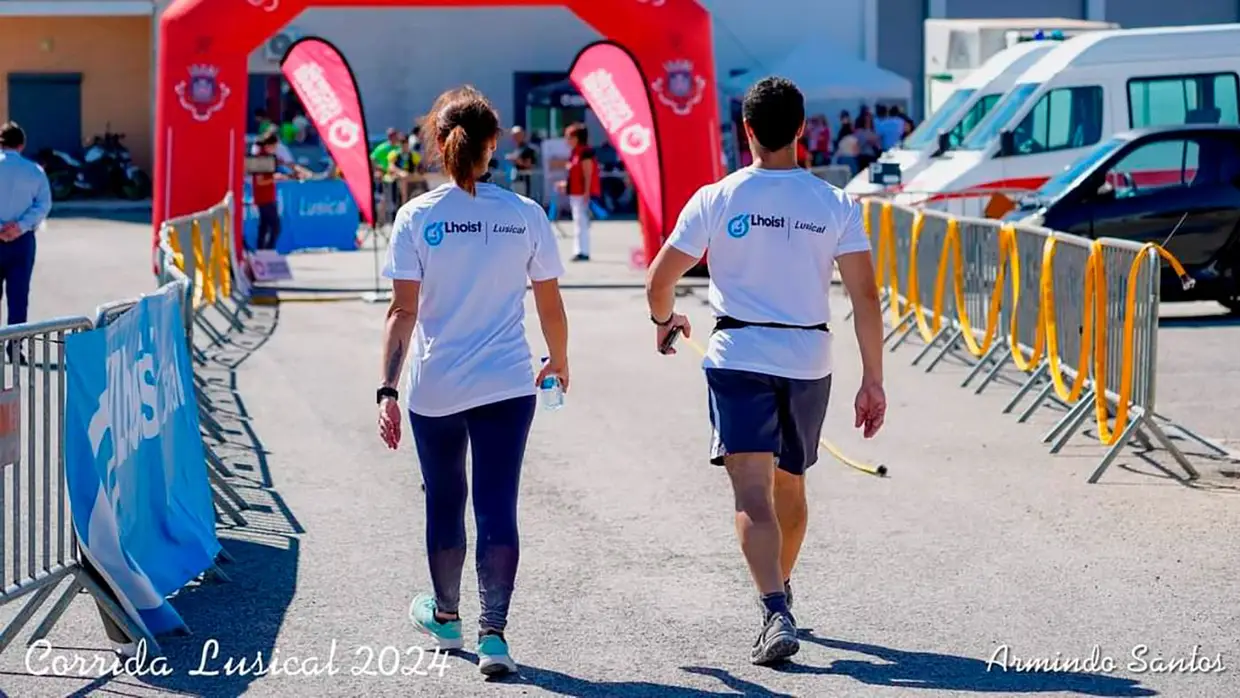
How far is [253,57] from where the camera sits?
Answer: 3916cm

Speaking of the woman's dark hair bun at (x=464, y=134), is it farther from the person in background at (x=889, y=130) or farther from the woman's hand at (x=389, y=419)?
the person in background at (x=889, y=130)

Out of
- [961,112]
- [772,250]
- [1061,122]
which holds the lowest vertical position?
[772,250]

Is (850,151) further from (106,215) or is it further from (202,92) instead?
(202,92)

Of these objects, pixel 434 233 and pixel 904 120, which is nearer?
pixel 434 233

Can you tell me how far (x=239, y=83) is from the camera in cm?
2092

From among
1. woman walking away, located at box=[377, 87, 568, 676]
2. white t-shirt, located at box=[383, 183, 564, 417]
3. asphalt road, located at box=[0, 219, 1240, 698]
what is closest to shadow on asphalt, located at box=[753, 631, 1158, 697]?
asphalt road, located at box=[0, 219, 1240, 698]

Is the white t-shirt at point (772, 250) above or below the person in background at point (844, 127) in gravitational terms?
below

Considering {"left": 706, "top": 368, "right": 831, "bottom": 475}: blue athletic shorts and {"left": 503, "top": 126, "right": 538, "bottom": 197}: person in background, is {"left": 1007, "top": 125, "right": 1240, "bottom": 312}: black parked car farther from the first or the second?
{"left": 503, "top": 126, "right": 538, "bottom": 197}: person in background

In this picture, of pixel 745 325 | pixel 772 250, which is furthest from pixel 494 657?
pixel 772 250

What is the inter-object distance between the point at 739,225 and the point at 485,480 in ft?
3.82

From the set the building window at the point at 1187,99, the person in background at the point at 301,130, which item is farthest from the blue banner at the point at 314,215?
the person in background at the point at 301,130

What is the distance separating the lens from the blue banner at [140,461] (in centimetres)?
638

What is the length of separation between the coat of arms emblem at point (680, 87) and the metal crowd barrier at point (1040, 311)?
174 inches

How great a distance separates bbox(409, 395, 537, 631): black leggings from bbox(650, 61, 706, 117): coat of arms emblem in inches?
583
